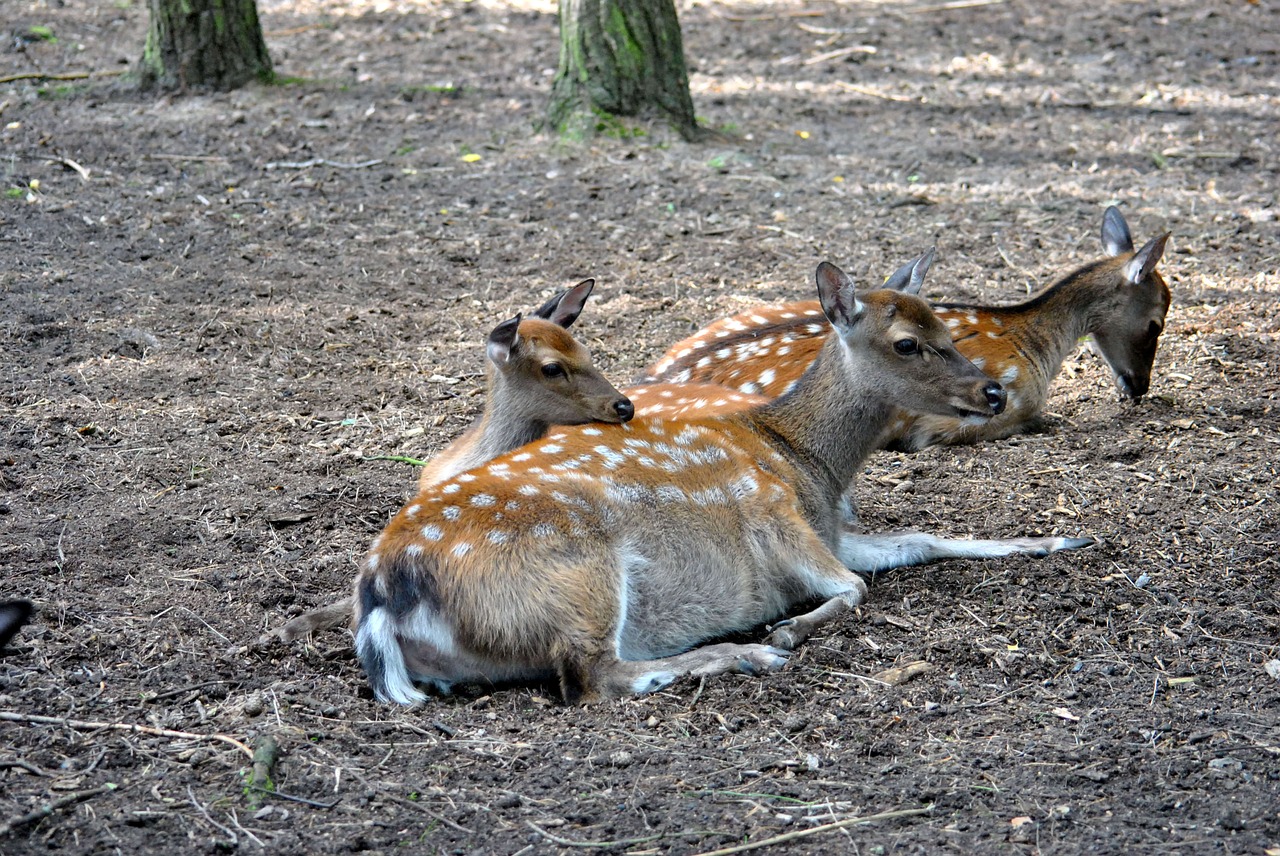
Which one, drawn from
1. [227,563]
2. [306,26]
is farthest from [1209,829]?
[306,26]

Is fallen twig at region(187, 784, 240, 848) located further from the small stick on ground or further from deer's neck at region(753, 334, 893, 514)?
deer's neck at region(753, 334, 893, 514)

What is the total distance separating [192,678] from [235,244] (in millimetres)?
4064

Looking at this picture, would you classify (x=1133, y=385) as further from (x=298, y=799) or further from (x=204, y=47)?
(x=204, y=47)

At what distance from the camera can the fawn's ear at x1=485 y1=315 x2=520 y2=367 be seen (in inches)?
189

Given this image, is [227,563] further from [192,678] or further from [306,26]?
[306,26]

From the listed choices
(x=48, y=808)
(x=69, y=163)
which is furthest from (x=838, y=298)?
(x=69, y=163)

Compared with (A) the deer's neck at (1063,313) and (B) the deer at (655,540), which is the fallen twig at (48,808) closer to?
(B) the deer at (655,540)

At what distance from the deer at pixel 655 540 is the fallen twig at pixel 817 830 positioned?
0.84m

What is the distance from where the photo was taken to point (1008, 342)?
5867 mm

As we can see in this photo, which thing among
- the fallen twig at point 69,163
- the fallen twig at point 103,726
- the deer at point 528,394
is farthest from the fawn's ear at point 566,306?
the fallen twig at point 69,163

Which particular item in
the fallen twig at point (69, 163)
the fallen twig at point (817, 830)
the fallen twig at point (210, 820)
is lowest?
the fallen twig at point (817, 830)

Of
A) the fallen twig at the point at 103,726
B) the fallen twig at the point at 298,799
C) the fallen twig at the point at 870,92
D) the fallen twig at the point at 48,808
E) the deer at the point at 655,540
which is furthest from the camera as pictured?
the fallen twig at the point at 870,92

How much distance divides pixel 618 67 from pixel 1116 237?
11.4 feet

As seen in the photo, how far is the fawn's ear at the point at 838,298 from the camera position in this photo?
4.66 m
